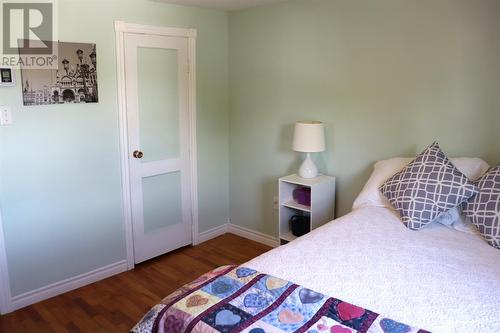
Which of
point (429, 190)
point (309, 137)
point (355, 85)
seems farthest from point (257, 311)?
point (355, 85)

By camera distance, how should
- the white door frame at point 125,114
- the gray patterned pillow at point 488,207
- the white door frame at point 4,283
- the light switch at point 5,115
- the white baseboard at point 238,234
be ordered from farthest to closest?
the white baseboard at point 238,234 < the white door frame at point 125,114 < the white door frame at point 4,283 < the light switch at point 5,115 < the gray patterned pillow at point 488,207

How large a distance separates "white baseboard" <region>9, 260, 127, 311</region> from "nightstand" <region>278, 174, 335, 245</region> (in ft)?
4.57

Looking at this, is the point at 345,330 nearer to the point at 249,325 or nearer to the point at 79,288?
the point at 249,325

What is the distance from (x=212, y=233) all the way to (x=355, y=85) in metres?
2.03

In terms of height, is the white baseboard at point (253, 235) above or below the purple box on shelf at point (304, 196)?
below

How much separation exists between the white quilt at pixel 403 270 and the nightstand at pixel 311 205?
78 cm

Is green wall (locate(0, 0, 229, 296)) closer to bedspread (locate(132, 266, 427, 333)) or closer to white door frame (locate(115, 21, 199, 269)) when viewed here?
white door frame (locate(115, 21, 199, 269))

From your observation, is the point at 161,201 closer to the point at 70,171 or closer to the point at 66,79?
the point at 70,171

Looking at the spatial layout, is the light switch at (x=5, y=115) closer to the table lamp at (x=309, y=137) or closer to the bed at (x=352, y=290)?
the bed at (x=352, y=290)

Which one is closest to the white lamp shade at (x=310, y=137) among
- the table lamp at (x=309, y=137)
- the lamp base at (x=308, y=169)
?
the table lamp at (x=309, y=137)

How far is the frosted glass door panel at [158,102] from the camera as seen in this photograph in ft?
11.1

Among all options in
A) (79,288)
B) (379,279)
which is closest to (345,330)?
(379,279)

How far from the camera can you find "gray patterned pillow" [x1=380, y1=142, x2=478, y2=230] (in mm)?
2379

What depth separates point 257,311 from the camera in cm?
155
